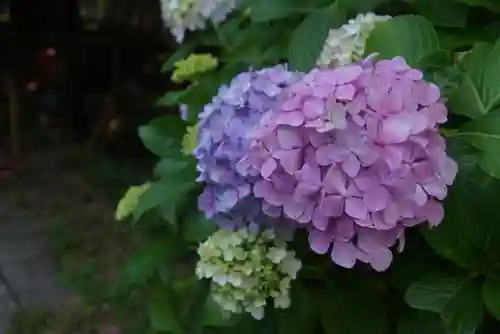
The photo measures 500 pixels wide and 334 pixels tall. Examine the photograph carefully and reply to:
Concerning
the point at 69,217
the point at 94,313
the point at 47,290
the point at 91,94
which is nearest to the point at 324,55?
the point at 94,313

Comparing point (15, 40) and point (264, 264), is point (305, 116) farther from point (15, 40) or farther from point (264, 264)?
point (15, 40)

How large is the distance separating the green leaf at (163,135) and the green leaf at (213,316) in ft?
0.68

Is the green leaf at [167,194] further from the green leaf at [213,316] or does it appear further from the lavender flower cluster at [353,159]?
→ the lavender flower cluster at [353,159]

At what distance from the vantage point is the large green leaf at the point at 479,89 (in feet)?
2.56

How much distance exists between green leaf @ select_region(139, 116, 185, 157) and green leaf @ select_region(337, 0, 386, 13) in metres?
0.27

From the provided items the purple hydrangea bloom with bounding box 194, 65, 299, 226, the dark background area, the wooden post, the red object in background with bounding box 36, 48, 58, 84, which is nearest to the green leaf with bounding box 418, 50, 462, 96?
the purple hydrangea bloom with bounding box 194, 65, 299, 226

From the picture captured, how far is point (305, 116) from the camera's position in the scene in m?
0.71

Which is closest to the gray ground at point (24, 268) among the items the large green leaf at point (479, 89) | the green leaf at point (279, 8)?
the green leaf at point (279, 8)

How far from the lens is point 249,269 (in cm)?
82

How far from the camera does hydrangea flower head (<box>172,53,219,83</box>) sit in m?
1.08

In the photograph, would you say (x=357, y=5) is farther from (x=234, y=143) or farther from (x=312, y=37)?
(x=234, y=143)

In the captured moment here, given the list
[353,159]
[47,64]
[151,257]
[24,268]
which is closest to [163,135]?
[151,257]

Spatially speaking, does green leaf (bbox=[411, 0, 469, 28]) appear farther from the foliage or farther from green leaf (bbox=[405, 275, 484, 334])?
green leaf (bbox=[405, 275, 484, 334])

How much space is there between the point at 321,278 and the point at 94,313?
247 cm
